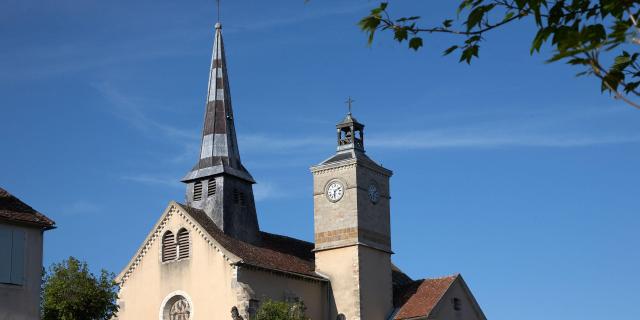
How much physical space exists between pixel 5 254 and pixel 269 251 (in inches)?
847

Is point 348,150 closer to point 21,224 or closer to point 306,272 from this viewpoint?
A: point 306,272

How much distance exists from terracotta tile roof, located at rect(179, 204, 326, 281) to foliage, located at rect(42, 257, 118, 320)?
8.93 meters

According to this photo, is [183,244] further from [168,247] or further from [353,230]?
[353,230]

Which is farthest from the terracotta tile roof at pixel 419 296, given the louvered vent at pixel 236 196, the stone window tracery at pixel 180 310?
the stone window tracery at pixel 180 310

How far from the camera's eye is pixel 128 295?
149 ft

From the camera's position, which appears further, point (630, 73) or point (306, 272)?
point (306, 272)

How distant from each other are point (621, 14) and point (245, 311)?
34.3 metres

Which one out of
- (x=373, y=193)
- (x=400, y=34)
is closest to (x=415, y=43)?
(x=400, y=34)

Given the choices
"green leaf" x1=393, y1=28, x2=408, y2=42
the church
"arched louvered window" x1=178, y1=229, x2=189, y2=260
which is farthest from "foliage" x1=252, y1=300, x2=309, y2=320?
"green leaf" x1=393, y1=28, x2=408, y2=42

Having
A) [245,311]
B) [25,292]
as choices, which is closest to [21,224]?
[25,292]

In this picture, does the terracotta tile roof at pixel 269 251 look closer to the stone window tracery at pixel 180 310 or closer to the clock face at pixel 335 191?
the stone window tracery at pixel 180 310

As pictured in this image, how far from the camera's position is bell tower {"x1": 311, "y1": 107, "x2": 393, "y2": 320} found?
152ft

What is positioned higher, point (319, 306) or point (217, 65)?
point (217, 65)

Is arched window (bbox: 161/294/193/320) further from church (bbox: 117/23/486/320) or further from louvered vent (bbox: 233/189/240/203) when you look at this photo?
louvered vent (bbox: 233/189/240/203)
